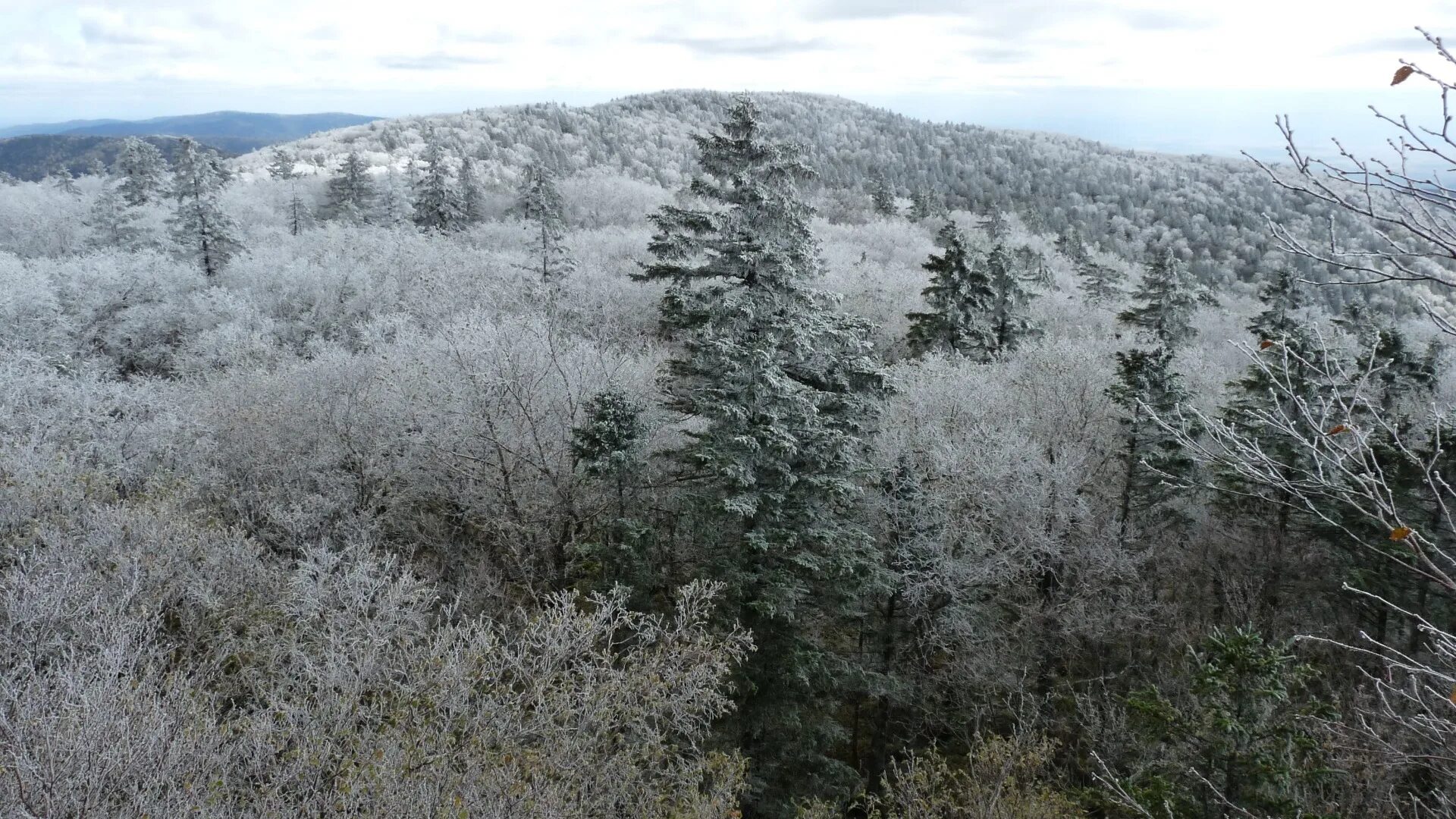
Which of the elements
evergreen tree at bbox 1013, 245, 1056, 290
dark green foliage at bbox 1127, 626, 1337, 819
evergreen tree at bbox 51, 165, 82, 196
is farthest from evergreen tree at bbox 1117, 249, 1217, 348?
evergreen tree at bbox 51, 165, 82, 196

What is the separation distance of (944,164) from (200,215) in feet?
312

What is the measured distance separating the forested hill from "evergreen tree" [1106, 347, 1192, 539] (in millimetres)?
50415

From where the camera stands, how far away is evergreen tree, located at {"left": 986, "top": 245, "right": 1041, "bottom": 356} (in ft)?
95.2

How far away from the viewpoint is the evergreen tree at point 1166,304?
32.9 meters

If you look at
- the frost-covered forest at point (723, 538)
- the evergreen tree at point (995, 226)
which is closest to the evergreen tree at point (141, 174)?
the frost-covered forest at point (723, 538)

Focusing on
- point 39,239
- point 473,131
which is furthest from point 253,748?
point 473,131

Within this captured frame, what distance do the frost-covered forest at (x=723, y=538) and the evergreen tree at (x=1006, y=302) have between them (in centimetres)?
16

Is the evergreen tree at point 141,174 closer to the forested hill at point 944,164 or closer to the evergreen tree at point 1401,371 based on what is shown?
the forested hill at point 944,164

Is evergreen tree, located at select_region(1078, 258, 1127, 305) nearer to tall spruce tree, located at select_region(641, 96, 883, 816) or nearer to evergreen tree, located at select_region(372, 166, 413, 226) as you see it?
tall spruce tree, located at select_region(641, 96, 883, 816)

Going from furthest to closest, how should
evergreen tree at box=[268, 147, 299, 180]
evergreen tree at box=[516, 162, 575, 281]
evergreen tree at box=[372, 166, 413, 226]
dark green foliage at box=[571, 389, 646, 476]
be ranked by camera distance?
evergreen tree at box=[268, 147, 299, 180] → evergreen tree at box=[372, 166, 413, 226] → evergreen tree at box=[516, 162, 575, 281] → dark green foliage at box=[571, 389, 646, 476]

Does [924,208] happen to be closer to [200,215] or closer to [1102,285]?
[1102,285]

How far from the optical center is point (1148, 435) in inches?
696

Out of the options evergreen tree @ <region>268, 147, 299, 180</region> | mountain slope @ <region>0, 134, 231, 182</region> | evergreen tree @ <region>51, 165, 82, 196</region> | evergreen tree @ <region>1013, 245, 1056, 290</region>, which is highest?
mountain slope @ <region>0, 134, 231, 182</region>

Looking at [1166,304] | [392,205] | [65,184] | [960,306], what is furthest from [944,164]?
[65,184]
